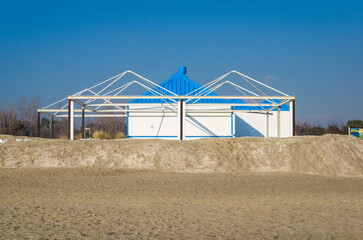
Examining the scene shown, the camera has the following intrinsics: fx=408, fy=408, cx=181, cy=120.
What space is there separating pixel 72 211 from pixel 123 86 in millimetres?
21849

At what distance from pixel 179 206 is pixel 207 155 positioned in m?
9.90

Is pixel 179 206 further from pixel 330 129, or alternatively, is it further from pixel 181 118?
pixel 330 129

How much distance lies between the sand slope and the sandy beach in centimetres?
194

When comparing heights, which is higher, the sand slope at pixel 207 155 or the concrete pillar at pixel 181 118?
the concrete pillar at pixel 181 118

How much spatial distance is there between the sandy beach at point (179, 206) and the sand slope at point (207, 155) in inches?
76.4

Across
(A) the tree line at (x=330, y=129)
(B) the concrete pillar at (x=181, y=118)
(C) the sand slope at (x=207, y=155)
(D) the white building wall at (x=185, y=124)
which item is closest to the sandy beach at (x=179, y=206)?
(C) the sand slope at (x=207, y=155)

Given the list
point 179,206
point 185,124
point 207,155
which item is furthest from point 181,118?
point 179,206

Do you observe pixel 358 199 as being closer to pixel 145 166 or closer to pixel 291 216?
pixel 291 216

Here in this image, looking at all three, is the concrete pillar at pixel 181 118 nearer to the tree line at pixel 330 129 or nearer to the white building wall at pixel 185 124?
the white building wall at pixel 185 124

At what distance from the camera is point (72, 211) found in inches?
358

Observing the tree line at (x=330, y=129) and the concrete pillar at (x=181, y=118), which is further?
the tree line at (x=330, y=129)

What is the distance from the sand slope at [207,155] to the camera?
60.5ft

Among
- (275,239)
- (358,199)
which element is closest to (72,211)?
(275,239)

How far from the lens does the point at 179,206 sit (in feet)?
32.8
